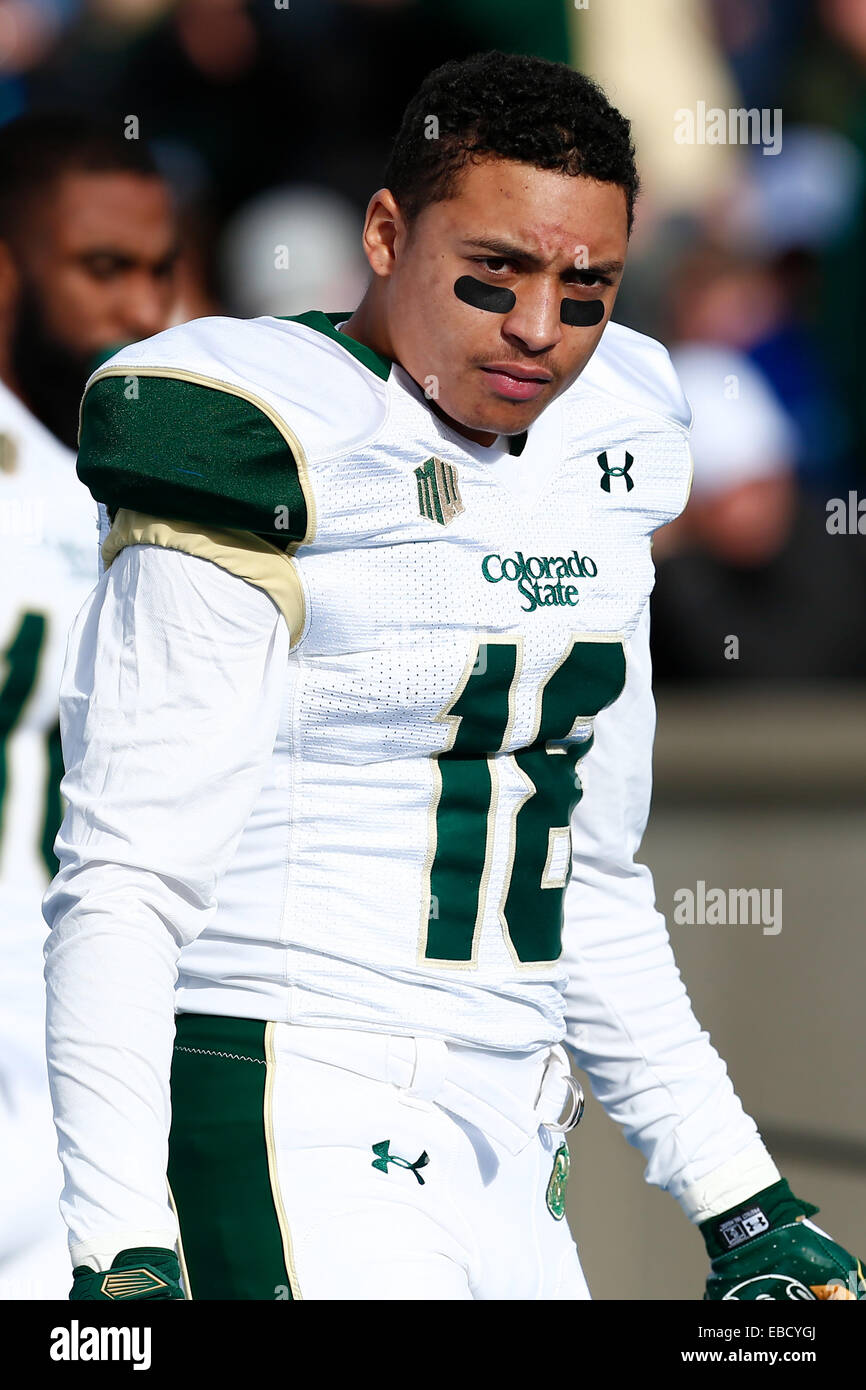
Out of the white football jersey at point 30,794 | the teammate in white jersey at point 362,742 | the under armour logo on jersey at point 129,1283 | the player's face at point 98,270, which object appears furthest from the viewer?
the player's face at point 98,270

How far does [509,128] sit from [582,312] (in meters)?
0.18

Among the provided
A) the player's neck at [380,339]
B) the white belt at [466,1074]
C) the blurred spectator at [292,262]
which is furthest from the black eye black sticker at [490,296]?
the blurred spectator at [292,262]

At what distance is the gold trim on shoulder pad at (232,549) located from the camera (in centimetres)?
162

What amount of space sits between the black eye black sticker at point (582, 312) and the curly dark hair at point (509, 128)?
93 millimetres

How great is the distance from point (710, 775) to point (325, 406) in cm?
200

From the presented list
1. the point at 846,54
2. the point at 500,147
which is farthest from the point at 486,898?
the point at 846,54

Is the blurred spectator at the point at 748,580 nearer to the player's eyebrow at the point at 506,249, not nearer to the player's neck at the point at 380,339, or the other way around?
the player's neck at the point at 380,339

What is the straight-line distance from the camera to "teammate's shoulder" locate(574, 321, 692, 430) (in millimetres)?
2010

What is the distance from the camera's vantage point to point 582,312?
1.78 metres

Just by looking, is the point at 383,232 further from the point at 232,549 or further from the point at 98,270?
the point at 98,270

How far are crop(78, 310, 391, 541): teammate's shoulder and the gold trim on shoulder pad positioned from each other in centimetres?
1

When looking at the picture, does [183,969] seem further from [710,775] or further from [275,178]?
[275,178]

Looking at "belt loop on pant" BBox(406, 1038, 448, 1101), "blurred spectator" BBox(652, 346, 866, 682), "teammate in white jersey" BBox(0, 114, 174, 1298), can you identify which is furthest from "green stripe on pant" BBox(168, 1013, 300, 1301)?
"blurred spectator" BBox(652, 346, 866, 682)

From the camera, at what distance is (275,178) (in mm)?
4527
